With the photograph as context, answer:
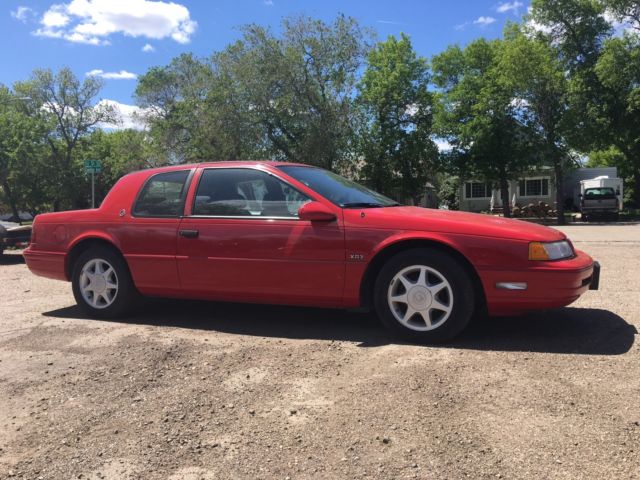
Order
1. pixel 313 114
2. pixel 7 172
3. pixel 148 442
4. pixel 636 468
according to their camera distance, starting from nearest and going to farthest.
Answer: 1. pixel 636 468
2. pixel 148 442
3. pixel 313 114
4. pixel 7 172

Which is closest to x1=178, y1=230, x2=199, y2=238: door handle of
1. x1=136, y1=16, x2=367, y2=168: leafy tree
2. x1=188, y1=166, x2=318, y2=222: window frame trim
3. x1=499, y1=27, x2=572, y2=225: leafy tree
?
x1=188, y1=166, x2=318, y2=222: window frame trim

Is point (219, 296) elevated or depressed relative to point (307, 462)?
elevated

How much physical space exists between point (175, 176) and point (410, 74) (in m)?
36.0

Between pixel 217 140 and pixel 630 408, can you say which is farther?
pixel 217 140

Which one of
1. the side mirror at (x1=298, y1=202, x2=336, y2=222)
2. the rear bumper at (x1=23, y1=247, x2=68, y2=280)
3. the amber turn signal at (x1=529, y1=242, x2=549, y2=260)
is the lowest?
the rear bumper at (x1=23, y1=247, x2=68, y2=280)

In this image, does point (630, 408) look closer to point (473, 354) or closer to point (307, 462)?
point (473, 354)

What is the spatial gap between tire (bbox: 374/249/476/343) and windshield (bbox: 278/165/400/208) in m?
0.75

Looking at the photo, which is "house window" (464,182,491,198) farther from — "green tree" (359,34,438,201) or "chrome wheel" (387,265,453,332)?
"chrome wheel" (387,265,453,332)

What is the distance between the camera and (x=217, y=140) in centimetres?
2950

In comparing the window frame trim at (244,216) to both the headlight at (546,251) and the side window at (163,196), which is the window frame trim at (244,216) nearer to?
the side window at (163,196)

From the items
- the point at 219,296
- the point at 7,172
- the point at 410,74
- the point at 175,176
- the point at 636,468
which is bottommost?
the point at 636,468

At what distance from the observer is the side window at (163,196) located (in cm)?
527

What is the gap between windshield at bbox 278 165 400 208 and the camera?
483 cm

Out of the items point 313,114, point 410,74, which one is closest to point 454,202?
point 410,74
